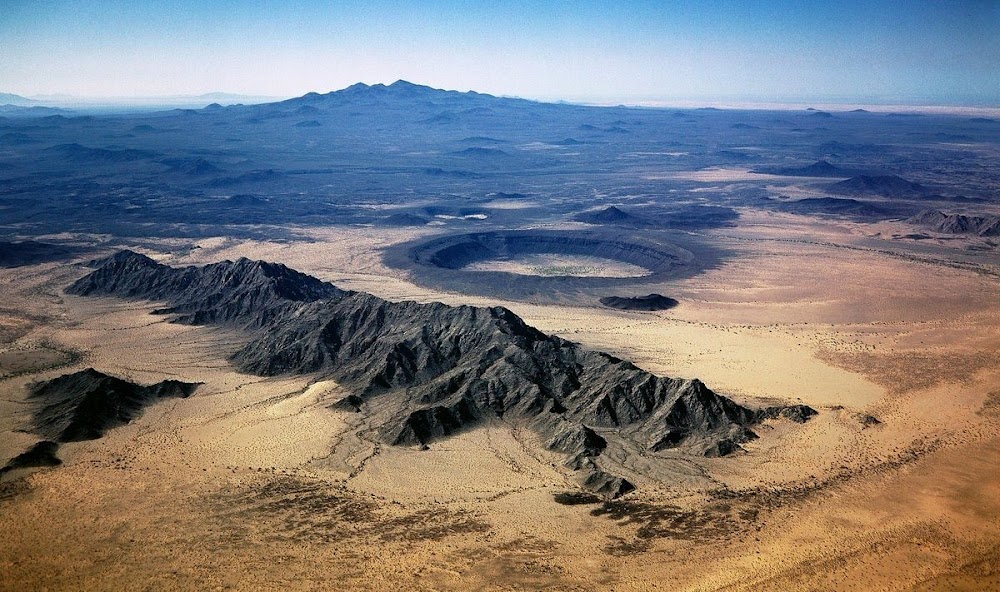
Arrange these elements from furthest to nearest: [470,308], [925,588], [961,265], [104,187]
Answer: [104,187]
[961,265]
[470,308]
[925,588]

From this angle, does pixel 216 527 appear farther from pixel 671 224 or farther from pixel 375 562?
pixel 671 224

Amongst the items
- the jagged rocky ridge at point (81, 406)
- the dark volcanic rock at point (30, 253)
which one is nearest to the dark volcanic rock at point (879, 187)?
the dark volcanic rock at point (30, 253)

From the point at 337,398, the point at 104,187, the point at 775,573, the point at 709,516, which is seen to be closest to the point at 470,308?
the point at 337,398

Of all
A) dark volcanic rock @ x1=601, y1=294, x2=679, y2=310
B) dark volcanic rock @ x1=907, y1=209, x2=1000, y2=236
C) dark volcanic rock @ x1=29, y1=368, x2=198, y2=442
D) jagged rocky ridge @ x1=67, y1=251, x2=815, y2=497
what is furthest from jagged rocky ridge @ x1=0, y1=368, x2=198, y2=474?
dark volcanic rock @ x1=907, y1=209, x2=1000, y2=236

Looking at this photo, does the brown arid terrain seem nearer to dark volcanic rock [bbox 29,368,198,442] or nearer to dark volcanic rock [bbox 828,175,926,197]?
dark volcanic rock [bbox 29,368,198,442]

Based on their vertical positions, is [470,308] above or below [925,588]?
above

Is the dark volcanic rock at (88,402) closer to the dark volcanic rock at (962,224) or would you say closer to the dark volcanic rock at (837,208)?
the dark volcanic rock at (962,224)

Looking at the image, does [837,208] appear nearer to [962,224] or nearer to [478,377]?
[962,224]

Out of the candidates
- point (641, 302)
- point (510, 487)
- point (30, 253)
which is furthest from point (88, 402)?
point (30, 253)
